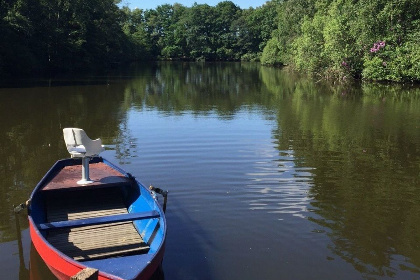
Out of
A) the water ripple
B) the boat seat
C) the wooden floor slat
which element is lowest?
the water ripple

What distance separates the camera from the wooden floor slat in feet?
18.3

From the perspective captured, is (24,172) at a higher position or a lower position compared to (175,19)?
lower

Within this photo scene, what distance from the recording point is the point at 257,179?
9.73 m

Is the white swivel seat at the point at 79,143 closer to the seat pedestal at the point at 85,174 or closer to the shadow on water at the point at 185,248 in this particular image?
the seat pedestal at the point at 85,174

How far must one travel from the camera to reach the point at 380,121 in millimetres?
17422

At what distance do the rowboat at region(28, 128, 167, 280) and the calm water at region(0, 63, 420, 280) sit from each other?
0.56 m

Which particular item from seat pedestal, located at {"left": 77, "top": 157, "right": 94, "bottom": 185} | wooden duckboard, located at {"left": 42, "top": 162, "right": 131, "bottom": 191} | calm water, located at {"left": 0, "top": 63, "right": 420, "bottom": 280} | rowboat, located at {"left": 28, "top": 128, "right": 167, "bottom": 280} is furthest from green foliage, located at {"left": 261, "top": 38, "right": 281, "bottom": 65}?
seat pedestal, located at {"left": 77, "top": 157, "right": 94, "bottom": 185}

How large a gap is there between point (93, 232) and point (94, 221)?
566 millimetres

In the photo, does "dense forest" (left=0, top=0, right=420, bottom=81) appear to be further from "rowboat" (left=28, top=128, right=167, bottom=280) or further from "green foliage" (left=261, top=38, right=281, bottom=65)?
"rowboat" (left=28, top=128, right=167, bottom=280)

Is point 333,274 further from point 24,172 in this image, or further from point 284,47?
point 284,47

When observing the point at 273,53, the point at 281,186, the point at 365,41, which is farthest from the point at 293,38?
the point at 281,186

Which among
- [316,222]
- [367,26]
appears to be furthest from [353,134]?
[367,26]

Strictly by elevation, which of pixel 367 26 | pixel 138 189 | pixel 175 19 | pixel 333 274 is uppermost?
pixel 175 19

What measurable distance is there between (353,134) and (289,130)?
2.21m
